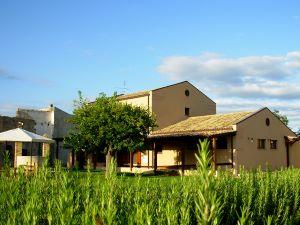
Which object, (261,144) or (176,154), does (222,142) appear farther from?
(176,154)

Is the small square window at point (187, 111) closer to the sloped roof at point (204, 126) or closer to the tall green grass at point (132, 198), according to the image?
the sloped roof at point (204, 126)


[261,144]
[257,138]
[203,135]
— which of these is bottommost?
[261,144]

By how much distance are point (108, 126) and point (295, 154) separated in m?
18.6

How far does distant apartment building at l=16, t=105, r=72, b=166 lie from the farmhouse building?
30.8 feet

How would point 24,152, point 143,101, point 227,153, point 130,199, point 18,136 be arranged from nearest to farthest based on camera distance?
point 130,199 → point 18,136 → point 227,153 → point 24,152 → point 143,101

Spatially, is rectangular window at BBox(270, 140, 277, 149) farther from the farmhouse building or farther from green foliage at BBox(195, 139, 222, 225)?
green foliage at BBox(195, 139, 222, 225)

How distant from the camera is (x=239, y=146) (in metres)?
29.6

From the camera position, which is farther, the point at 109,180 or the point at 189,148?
the point at 189,148

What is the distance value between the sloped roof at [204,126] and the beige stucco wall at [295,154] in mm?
6878

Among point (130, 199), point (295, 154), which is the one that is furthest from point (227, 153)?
point (130, 199)

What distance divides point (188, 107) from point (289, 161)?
396 inches

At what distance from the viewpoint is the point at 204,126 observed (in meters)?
30.0

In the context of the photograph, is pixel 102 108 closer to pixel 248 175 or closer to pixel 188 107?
pixel 188 107

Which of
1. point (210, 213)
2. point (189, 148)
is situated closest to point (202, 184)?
point (210, 213)
